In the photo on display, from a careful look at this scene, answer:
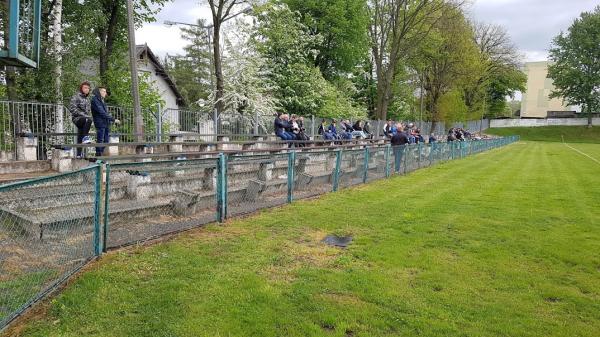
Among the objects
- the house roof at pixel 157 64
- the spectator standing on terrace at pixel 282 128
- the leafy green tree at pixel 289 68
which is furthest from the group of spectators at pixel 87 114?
the house roof at pixel 157 64

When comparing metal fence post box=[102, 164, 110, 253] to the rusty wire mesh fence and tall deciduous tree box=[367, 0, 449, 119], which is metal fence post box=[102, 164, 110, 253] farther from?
tall deciduous tree box=[367, 0, 449, 119]

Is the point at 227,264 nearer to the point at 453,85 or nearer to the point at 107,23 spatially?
the point at 107,23

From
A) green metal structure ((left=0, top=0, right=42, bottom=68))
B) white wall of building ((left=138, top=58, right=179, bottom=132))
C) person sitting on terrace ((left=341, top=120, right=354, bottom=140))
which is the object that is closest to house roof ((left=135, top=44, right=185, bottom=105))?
white wall of building ((left=138, top=58, right=179, bottom=132))

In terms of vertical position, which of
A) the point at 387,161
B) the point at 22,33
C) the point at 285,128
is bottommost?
the point at 387,161

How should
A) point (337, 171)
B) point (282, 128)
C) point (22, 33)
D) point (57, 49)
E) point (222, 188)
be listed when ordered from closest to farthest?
point (22, 33), point (222, 188), point (337, 171), point (57, 49), point (282, 128)

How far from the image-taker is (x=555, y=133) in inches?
2894

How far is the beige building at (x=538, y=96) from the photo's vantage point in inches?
3797

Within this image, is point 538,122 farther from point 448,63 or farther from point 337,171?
point 337,171

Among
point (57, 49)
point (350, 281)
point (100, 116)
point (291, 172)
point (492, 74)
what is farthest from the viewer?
point (492, 74)

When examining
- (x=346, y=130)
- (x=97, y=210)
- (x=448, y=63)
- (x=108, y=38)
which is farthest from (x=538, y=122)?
(x=97, y=210)

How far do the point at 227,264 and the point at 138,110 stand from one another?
8.07m

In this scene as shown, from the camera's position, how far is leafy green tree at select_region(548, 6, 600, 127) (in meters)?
76.4

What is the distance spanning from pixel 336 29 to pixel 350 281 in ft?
113

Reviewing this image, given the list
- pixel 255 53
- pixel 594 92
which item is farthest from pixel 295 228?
pixel 594 92
